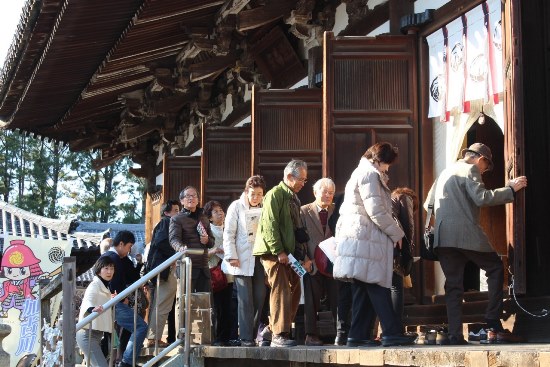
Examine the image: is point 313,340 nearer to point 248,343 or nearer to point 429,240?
point 248,343

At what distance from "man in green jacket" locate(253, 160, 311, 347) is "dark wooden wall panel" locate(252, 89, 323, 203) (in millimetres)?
3081

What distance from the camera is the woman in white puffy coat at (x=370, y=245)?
26.3ft

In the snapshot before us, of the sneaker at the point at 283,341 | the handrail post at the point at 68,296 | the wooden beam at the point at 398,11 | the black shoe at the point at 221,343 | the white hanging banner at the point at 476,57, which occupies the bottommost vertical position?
the black shoe at the point at 221,343

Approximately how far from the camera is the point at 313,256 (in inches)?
368

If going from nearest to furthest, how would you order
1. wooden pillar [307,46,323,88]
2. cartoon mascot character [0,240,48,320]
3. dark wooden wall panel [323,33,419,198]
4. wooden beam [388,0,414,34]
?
dark wooden wall panel [323,33,419,198] < wooden beam [388,0,414,34] < wooden pillar [307,46,323,88] < cartoon mascot character [0,240,48,320]

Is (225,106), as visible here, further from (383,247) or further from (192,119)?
(383,247)

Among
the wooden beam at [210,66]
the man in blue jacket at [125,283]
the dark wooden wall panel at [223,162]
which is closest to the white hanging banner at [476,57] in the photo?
the man in blue jacket at [125,283]

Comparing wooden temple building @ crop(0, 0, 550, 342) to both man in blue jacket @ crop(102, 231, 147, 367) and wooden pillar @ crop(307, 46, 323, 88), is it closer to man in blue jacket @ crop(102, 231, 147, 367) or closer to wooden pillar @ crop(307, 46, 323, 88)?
wooden pillar @ crop(307, 46, 323, 88)

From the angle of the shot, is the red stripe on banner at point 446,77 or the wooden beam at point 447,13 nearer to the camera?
the wooden beam at point 447,13

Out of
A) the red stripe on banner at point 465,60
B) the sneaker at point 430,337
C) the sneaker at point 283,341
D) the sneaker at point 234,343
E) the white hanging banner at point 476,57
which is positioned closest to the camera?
the sneaker at point 430,337

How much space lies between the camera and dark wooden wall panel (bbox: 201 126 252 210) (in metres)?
14.4

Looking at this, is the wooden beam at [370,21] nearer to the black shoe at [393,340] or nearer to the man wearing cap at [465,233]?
the man wearing cap at [465,233]

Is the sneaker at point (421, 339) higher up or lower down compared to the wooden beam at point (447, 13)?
lower down

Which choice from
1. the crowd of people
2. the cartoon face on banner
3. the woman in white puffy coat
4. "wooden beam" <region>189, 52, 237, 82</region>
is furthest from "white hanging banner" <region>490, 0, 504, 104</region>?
the cartoon face on banner
